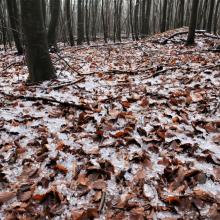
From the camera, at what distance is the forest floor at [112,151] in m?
2.41

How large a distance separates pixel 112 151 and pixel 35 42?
357cm

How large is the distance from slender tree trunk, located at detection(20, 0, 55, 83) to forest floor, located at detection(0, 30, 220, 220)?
24.9 inches

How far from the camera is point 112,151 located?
10.5 feet

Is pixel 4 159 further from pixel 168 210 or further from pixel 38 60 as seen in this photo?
pixel 38 60

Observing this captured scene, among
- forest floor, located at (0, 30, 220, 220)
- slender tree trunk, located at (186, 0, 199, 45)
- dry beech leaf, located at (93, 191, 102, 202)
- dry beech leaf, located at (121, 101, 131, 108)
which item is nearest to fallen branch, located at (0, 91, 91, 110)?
forest floor, located at (0, 30, 220, 220)

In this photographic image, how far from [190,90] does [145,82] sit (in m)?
1.06

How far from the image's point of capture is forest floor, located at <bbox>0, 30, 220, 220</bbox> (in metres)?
2.41

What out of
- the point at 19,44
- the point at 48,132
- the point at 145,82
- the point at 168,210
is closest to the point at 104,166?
the point at 168,210

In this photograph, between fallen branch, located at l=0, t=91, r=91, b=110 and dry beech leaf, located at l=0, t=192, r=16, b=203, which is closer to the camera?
dry beech leaf, located at l=0, t=192, r=16, b=203

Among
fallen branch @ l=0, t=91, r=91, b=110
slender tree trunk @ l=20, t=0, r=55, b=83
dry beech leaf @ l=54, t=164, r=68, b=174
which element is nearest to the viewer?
dry beech leaf @ l=54, t=164, r=68, b=174

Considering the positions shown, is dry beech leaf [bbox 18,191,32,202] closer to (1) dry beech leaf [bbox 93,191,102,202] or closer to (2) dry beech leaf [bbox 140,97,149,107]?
(1) dry beech leaf [bbox 93,191,102,202]

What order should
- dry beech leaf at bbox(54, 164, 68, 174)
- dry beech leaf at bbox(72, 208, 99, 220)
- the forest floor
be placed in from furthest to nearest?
1. dry beech leaf at bbox(54, 164, 68, 174)
2. the forest floor
3. dry beech leaf at bbox(72, 208, 99, 220)

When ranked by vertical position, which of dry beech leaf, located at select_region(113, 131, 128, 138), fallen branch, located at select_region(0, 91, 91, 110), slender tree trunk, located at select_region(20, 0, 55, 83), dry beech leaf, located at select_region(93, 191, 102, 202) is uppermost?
slender tree trunk, located at select_region(20, 0, 55, 83)

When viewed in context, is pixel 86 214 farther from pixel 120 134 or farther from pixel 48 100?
pixel 48 100
